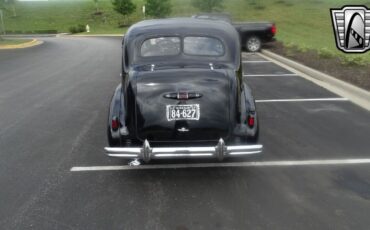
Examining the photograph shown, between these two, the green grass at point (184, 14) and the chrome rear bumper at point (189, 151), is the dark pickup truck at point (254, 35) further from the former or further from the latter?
the green grass at point (184, 14)

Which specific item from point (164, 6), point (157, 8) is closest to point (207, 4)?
point (164, 6)

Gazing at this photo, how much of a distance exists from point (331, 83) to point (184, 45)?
6.22 m

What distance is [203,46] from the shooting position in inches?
240

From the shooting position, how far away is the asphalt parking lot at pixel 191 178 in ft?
14.3

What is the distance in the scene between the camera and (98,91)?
10.9 metres

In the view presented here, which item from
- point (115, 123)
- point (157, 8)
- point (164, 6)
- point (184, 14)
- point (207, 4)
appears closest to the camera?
point (115, 123)

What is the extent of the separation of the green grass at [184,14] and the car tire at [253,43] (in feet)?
50.0

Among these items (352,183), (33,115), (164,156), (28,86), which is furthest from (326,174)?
(28,86)

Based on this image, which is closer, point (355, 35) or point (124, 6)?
point (355, 35)

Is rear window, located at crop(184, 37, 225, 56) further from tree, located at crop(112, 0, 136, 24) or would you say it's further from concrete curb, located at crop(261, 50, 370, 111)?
tree, located at crop(112, 0, 136, 24)

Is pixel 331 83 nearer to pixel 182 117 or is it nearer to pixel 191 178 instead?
pixel 191 178

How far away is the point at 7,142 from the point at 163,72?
3401 mm

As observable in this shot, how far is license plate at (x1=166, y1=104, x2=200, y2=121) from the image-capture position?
5070mm

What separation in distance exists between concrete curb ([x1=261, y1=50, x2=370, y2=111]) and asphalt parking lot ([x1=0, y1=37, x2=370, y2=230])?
461 millimetres
